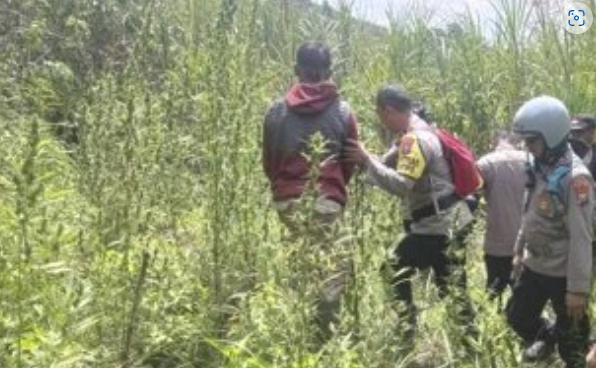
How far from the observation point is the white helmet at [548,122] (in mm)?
4051

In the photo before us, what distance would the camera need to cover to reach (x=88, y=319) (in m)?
3.45

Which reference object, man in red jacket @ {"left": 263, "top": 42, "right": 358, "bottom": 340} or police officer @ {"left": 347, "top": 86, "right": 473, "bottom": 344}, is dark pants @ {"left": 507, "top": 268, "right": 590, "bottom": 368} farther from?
man in red jacket @ {"left": 263, "top": 42, "right": 358, "bottom": 340}

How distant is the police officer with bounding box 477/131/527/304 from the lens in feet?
16.1

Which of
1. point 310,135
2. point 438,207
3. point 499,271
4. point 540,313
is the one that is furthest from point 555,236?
point 310,135

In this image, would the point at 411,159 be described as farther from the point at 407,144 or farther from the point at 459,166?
the point at 459,166

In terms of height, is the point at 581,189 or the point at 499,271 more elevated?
the point at 581,189

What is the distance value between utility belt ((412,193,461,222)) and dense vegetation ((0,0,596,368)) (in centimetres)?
12

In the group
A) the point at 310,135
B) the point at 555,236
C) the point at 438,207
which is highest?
the point at 310,135

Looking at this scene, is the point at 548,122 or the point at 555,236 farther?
the point at 555,236

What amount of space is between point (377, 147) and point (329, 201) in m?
2.49

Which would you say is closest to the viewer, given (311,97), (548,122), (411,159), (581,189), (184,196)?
(581,189)

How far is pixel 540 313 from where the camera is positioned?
449 centimetres

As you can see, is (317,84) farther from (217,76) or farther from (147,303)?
(147,303)

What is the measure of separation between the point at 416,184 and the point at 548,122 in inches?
29.5
